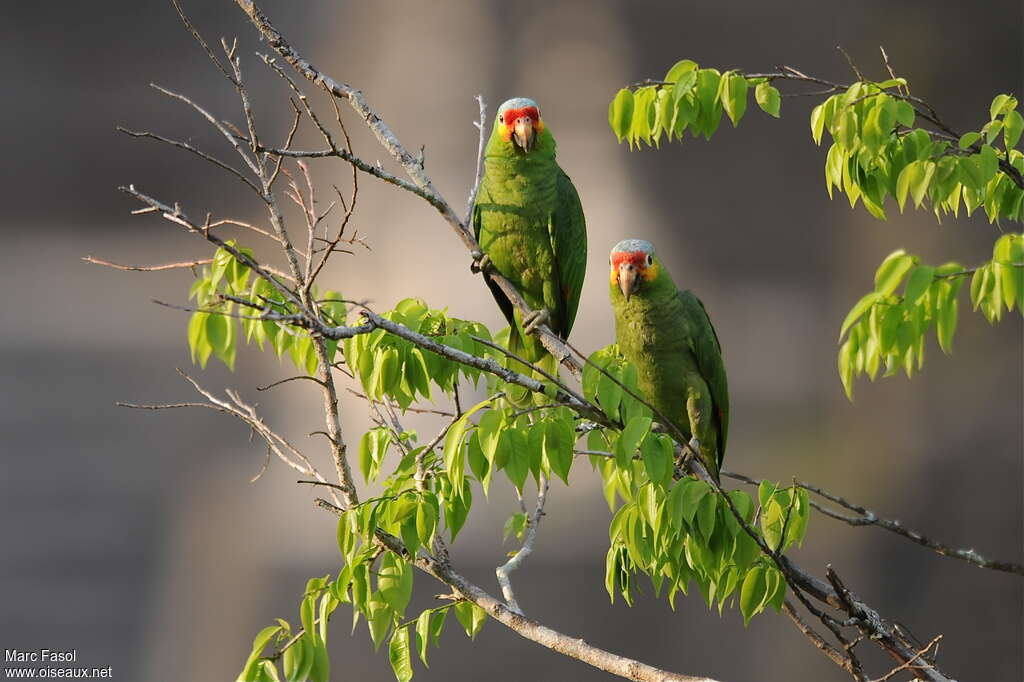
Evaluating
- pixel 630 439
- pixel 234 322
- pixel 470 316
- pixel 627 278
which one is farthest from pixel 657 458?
pixel 470 316

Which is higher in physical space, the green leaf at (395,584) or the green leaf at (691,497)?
the green leaf at (691,497)

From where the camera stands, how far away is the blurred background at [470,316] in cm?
358

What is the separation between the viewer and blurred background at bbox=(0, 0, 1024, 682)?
3576mm

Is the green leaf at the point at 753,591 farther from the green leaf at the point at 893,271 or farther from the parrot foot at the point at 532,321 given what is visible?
the parrot foot at the point at 532,321

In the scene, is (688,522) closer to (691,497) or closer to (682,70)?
(691,497)

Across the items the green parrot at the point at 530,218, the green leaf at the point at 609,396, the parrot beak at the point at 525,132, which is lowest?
the green leaf at the point at 609,396

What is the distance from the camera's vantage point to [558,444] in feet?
4.09

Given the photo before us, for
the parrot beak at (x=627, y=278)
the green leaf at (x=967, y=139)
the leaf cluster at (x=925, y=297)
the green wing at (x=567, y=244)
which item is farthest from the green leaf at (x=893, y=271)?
the green wing at (x=567, y=244)

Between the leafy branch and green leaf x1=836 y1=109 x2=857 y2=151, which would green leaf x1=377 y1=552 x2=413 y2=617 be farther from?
green leaf x1=836 y1=109 x2=857 y2=151

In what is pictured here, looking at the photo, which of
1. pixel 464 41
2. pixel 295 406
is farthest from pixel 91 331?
pixel 464 41

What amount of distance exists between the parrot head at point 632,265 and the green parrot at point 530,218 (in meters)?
0.18

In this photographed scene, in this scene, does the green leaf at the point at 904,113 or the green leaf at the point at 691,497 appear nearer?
the green leaf at the point at 691,497

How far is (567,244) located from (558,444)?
3.28 feet

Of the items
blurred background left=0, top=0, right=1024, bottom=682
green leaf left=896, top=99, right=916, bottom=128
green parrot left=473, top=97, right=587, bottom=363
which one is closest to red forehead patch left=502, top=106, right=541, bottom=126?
green parrot left=473, top=97, right=587, bottom=363
